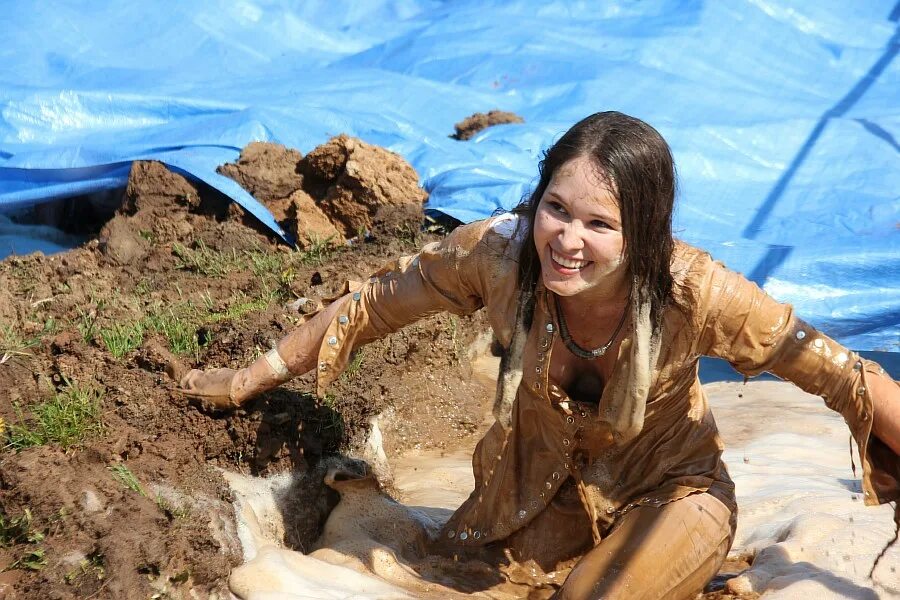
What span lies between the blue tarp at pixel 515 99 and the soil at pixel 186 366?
1.14 feet

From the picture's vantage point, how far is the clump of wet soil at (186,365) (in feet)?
9.21

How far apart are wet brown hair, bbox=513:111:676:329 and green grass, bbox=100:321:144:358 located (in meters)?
→ 1.80

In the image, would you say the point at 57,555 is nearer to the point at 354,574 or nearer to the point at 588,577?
the point at 354,574

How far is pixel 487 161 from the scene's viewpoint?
20.8 feet

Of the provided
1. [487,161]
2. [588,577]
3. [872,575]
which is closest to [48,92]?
[487,161]

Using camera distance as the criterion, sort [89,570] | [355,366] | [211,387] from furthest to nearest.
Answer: [355,366] < [211,387] < [89,570]

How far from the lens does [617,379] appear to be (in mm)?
2770

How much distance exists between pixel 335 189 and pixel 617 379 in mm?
3191

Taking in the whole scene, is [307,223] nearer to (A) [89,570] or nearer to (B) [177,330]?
(B) [177,330]

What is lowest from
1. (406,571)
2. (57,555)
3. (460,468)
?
(460,468)

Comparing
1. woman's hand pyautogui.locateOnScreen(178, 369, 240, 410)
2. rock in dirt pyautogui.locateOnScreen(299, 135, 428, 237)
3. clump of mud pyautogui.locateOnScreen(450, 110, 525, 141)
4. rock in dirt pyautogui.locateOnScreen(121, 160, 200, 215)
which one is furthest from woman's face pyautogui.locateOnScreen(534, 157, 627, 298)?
clump of mud pyautogui.locateOnScreen(450, 110, 525, 141)

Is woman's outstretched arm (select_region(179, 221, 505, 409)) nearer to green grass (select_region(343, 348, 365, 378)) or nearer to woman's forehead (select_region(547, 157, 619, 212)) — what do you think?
woman's forehead (select_region(547, 157, 619, 212))

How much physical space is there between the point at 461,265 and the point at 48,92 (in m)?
4.47

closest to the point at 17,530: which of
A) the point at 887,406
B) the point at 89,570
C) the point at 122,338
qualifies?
the point at 89,570
